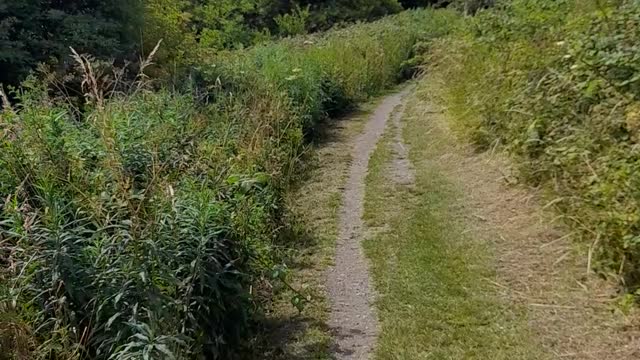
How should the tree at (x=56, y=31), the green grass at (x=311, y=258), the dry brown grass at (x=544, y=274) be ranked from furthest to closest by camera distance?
the tree at (x=56, y=31), the green grass at (x=311, y=258), the dry brown grass at (x=544, y=274)

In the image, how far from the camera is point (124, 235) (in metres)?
2.96

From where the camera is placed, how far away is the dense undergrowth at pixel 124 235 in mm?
2801

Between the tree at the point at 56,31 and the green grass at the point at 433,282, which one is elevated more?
the tree at the point at 56,31

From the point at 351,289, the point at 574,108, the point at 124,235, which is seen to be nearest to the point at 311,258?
the point at 351,289

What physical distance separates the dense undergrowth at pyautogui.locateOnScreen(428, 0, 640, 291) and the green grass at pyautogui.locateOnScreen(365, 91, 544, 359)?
73 cm

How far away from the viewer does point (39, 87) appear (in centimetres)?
454

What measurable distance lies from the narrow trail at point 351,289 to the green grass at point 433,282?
0.27ft

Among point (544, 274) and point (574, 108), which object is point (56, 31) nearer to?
point (574, 108)

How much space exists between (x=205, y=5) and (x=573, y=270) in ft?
50.6

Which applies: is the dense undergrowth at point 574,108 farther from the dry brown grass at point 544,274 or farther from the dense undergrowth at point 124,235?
the dense undergrowth at point 124,235

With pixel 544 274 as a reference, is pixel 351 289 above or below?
below

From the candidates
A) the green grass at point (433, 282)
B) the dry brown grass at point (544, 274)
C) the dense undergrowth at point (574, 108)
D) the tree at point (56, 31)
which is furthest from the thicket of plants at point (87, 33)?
the dry brown grass at point (544, 274)

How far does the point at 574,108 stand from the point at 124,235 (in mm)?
3579

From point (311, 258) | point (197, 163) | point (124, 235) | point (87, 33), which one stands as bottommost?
point (311, 258)
